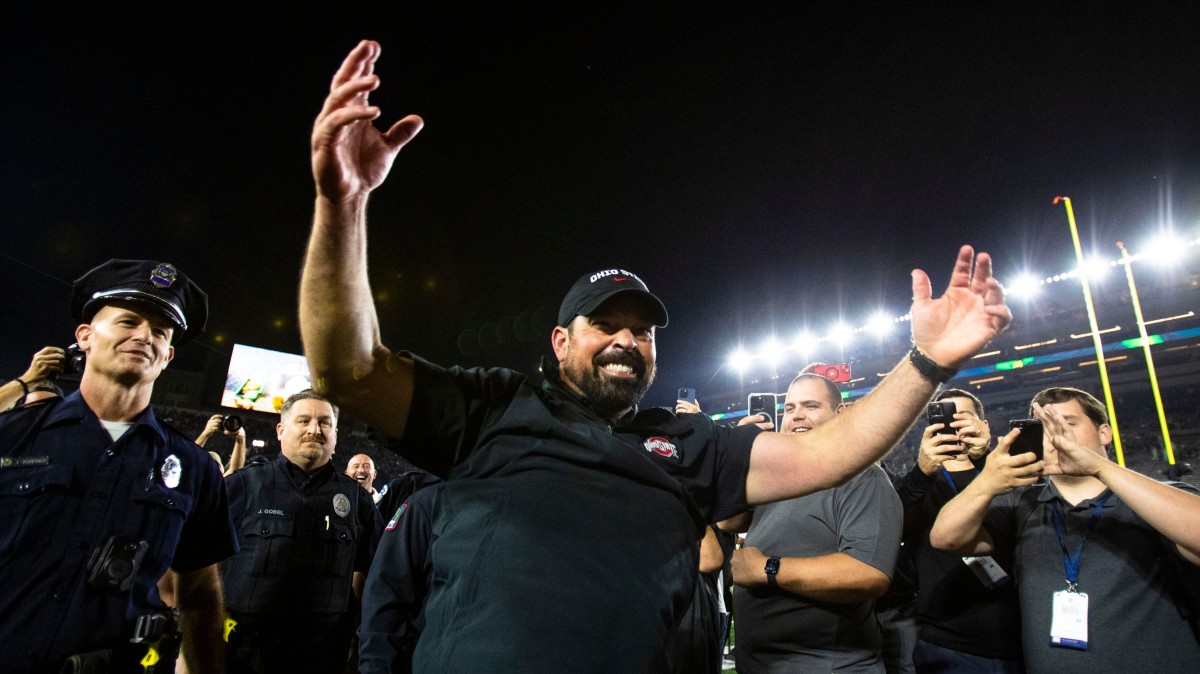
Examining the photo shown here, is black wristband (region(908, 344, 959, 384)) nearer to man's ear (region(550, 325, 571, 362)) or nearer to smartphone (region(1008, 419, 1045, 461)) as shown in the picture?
smartphone (region(1008, 419, 1045, 461))

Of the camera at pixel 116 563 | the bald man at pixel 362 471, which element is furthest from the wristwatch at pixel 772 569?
the bald man at pixel 362 471

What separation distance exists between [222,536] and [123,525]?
0.52m

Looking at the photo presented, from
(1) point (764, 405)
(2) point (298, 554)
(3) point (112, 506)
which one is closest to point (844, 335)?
(1) point (764, 405)

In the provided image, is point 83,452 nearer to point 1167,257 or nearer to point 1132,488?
point 1132,488

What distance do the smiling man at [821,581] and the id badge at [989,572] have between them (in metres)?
0.50

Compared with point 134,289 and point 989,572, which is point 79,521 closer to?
point 134,289

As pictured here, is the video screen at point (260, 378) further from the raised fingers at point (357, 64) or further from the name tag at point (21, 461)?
the raised fingers at point (357, 64)

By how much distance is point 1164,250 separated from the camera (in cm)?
3484

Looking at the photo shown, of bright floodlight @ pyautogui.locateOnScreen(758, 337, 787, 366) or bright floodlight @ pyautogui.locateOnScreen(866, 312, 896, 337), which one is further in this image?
bright floodlight @ pyautogui.locateOnScreen(866, 312, 896, 337)

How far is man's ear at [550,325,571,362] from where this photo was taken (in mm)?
2314

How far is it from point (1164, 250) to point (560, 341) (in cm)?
4753

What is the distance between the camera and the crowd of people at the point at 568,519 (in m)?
1.61

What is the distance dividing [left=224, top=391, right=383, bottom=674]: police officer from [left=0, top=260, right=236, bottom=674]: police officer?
1.25m

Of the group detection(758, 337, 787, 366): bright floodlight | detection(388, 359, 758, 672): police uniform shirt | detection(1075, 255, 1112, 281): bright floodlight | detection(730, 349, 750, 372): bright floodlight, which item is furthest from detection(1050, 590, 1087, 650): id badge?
detection(730, 349, 750, 372): bright floodlight
